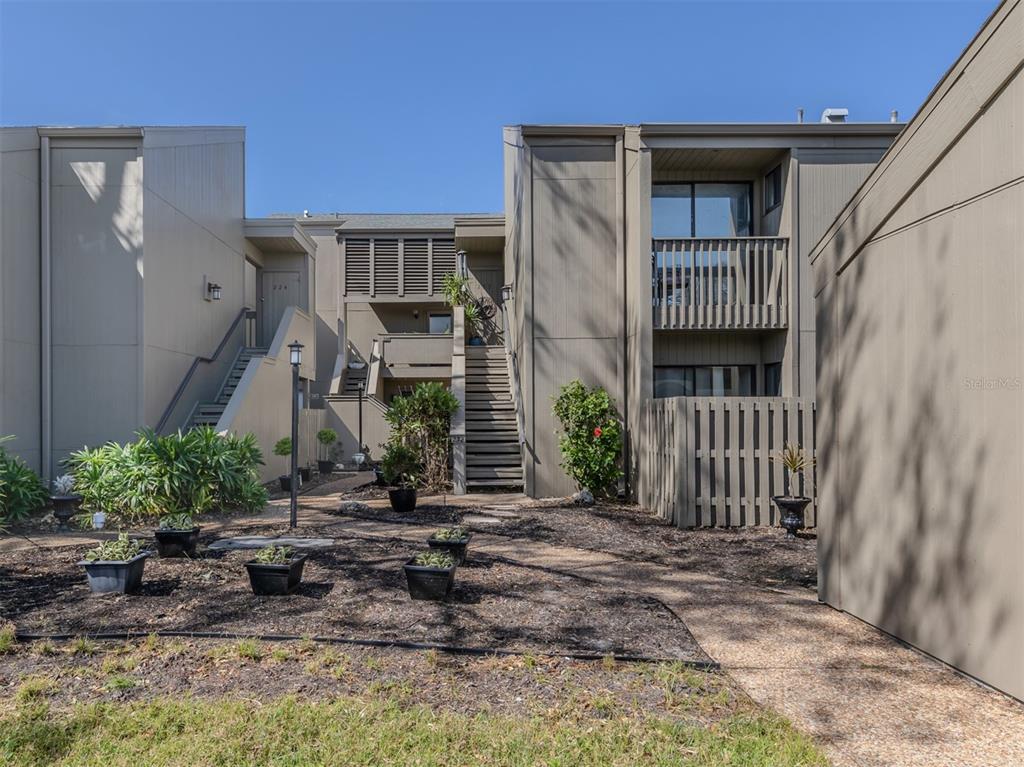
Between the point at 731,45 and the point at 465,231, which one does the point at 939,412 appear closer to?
the point at 731,45

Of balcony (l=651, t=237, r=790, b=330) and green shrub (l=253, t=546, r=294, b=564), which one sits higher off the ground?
balcony (l=651, t=237, r=790, b=330)

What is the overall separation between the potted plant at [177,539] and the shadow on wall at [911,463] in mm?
6005

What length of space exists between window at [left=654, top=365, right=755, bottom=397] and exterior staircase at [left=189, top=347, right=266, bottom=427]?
835cm

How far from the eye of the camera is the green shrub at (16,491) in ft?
30.0

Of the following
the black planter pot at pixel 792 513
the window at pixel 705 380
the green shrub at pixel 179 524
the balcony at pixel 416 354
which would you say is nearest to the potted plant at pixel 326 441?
the balcony at pixel 416 354

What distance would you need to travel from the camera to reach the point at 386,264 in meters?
20.9

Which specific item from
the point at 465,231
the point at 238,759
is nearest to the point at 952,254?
the point at 238,759

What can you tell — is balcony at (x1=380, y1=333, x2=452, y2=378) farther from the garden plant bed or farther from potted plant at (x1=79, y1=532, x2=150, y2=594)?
potted plant at (x1=79, y1=532, x2=150, y2=594)

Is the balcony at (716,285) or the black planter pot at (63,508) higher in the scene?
the balcony at (716,285)

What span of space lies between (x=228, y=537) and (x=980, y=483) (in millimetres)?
7586

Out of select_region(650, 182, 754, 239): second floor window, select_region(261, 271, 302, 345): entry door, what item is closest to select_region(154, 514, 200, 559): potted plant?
select_region(650, 182, 754, 239): second floor window

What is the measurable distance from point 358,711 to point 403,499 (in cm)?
685

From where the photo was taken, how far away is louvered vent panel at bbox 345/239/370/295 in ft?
68.4

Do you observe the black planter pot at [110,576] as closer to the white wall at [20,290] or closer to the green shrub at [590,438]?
the white wall at [20,290]
